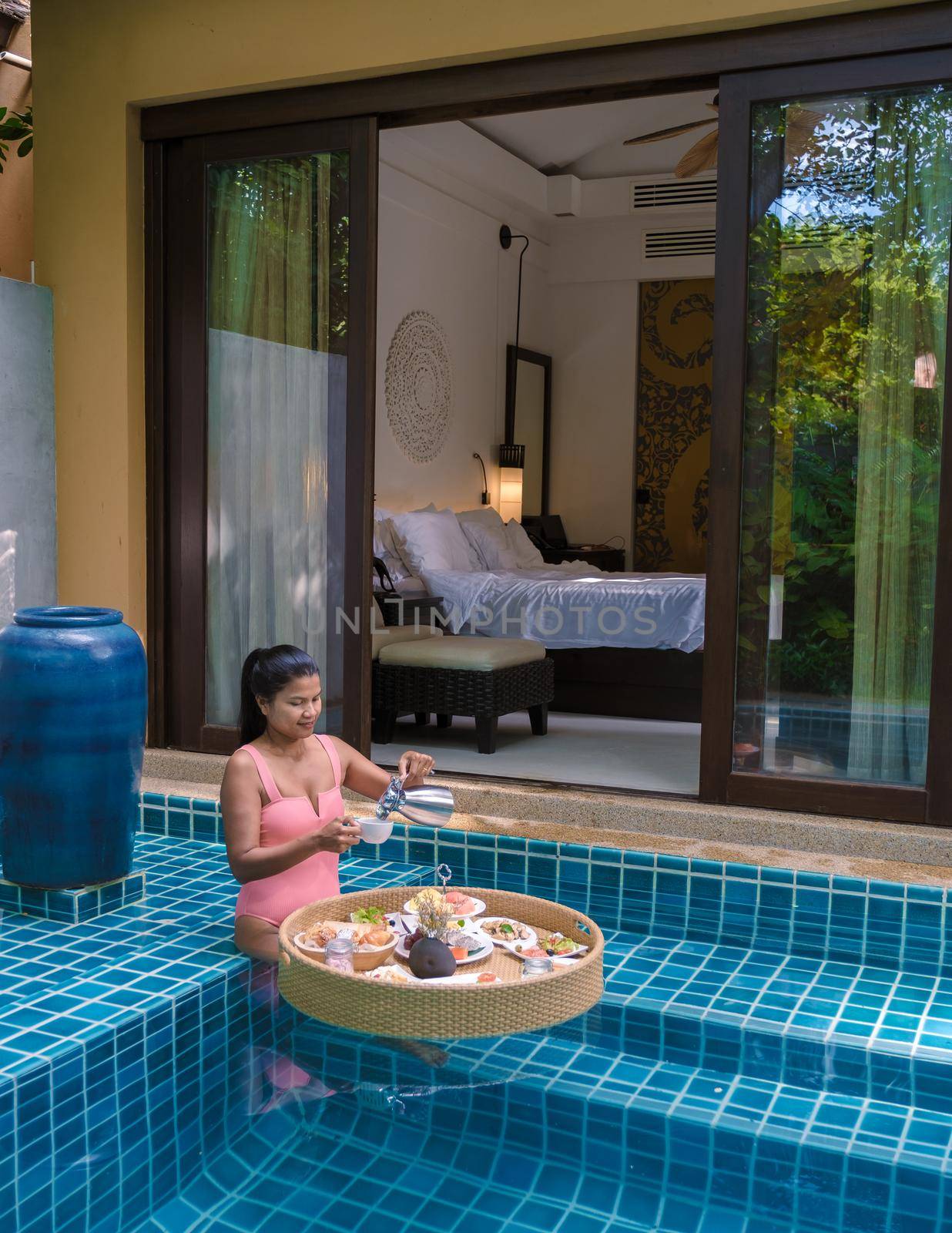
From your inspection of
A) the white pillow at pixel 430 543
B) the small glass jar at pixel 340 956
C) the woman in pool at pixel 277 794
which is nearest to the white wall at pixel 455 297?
the white pillow at pixel 430 543

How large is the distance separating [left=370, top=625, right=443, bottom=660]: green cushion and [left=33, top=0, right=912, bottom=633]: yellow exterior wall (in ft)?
3.80

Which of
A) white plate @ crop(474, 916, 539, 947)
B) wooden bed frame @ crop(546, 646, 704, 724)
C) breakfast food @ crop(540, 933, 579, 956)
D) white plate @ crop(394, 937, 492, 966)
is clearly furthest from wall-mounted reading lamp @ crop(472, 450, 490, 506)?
white plate @ crop(394, 937, 492, 966)

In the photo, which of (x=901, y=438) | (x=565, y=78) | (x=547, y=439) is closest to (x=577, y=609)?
(x=901, y=438)

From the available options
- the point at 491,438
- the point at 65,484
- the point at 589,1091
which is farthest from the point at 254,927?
the point at 491,438

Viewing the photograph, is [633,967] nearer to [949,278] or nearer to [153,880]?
[153,880]

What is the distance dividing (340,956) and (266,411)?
106 inches

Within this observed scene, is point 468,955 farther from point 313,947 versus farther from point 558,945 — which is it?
point 313,947

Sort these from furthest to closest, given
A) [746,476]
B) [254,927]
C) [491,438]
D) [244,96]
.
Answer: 1. [491,438]
2. [244,96]
3. [746,476]
4. [254,927]

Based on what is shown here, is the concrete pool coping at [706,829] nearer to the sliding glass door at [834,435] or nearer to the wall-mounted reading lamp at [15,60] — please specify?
the sliding glass door at [834,435]

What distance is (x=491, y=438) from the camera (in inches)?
393

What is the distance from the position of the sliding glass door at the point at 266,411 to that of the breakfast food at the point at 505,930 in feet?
5.81

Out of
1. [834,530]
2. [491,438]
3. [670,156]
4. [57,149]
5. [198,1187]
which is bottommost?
[198,1187]

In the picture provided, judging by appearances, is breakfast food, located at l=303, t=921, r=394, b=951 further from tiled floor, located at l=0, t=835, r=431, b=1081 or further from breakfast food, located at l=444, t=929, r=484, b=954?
tiled floor, located at l=0, t=835, r=431, b=1081

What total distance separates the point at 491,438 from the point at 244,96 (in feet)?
17.7
